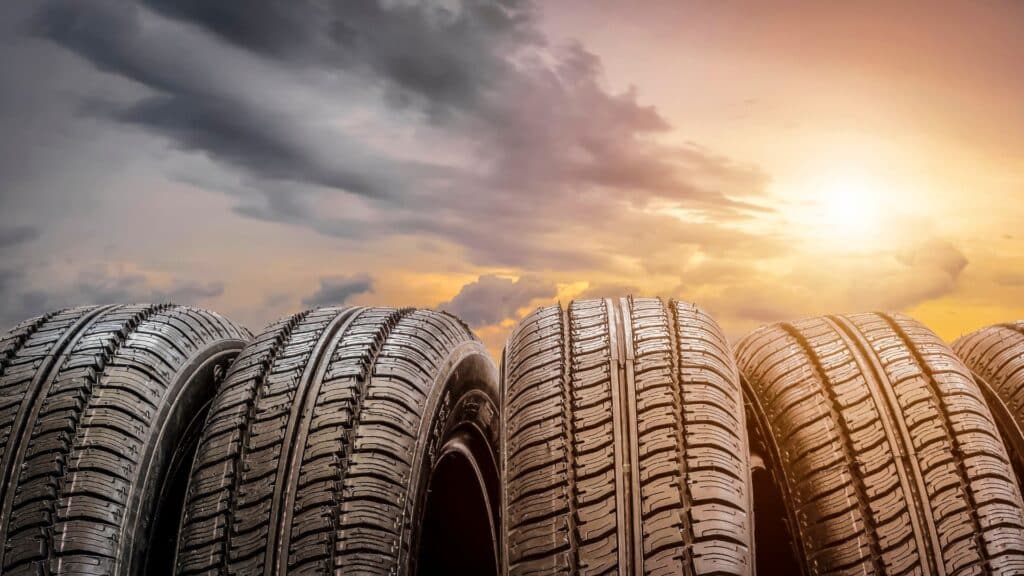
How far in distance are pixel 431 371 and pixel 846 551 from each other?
6.17 ft

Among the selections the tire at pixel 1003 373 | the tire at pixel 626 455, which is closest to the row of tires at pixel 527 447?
the tire at pixel 626 455

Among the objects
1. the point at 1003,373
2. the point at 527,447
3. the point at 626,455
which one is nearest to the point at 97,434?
the point at 527,447

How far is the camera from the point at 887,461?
3.53m

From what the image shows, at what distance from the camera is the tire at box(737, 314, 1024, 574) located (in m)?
3.43

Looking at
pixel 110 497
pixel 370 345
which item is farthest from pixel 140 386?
pixel 370 345

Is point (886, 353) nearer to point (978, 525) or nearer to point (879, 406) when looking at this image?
point (879, 406)

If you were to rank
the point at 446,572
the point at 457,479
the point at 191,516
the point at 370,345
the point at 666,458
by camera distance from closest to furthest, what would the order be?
1. the point at 666,458
2. the point at 191,516
3. the point at 370,345
4. the point at 457,479
5. the point at 446,572

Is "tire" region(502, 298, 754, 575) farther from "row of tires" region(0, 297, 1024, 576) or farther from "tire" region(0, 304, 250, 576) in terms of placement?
"tire" region(0, 304, 250, 576)

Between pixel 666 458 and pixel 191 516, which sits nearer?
pixel 666 458

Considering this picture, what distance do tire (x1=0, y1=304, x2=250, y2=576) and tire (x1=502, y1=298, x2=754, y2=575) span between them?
1.58m

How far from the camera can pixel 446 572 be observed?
5.78 meters

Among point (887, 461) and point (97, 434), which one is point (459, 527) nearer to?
point (97, 434)

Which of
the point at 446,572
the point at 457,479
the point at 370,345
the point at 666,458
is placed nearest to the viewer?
the point at 666,458

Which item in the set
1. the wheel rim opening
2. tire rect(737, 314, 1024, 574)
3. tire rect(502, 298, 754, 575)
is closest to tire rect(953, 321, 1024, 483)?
tire rect(737, 314, 1024, 574)
